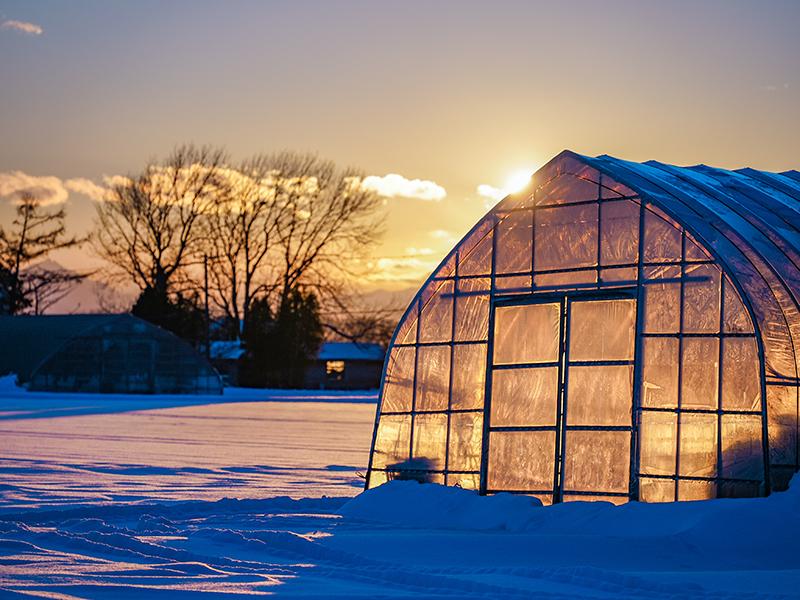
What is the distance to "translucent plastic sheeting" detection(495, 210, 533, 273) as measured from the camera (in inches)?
396

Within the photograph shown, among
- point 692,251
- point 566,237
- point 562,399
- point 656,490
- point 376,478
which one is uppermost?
point 566,237

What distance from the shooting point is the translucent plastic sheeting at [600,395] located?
9.12 m

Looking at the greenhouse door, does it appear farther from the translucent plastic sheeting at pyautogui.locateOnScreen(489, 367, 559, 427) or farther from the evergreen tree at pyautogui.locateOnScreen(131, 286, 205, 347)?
the evergreen tree at pyautogui.locateOnScreen(131, 286, 205, 347)

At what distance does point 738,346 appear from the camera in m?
8.38

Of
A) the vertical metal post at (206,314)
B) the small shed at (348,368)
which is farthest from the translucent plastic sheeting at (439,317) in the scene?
the small shed at (348,368)

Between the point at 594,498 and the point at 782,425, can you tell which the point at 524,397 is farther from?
the point at 782,425

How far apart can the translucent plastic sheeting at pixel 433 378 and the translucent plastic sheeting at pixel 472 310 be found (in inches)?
11.2

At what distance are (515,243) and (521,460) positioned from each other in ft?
7.92

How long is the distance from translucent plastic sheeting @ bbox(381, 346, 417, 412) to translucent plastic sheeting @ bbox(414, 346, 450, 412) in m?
0.11

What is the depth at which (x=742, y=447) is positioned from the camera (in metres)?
8.23

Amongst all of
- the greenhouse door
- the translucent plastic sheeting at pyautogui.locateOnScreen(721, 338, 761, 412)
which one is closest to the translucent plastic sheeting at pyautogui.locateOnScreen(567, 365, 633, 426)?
the greenhouse door

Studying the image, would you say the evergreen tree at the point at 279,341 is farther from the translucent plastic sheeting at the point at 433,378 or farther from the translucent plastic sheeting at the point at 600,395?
the translucent plastic sheeting at the point at 600,395

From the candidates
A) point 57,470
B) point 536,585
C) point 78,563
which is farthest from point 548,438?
point 57,470

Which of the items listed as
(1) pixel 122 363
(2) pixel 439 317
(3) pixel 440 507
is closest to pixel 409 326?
(2) pixel 439 317
